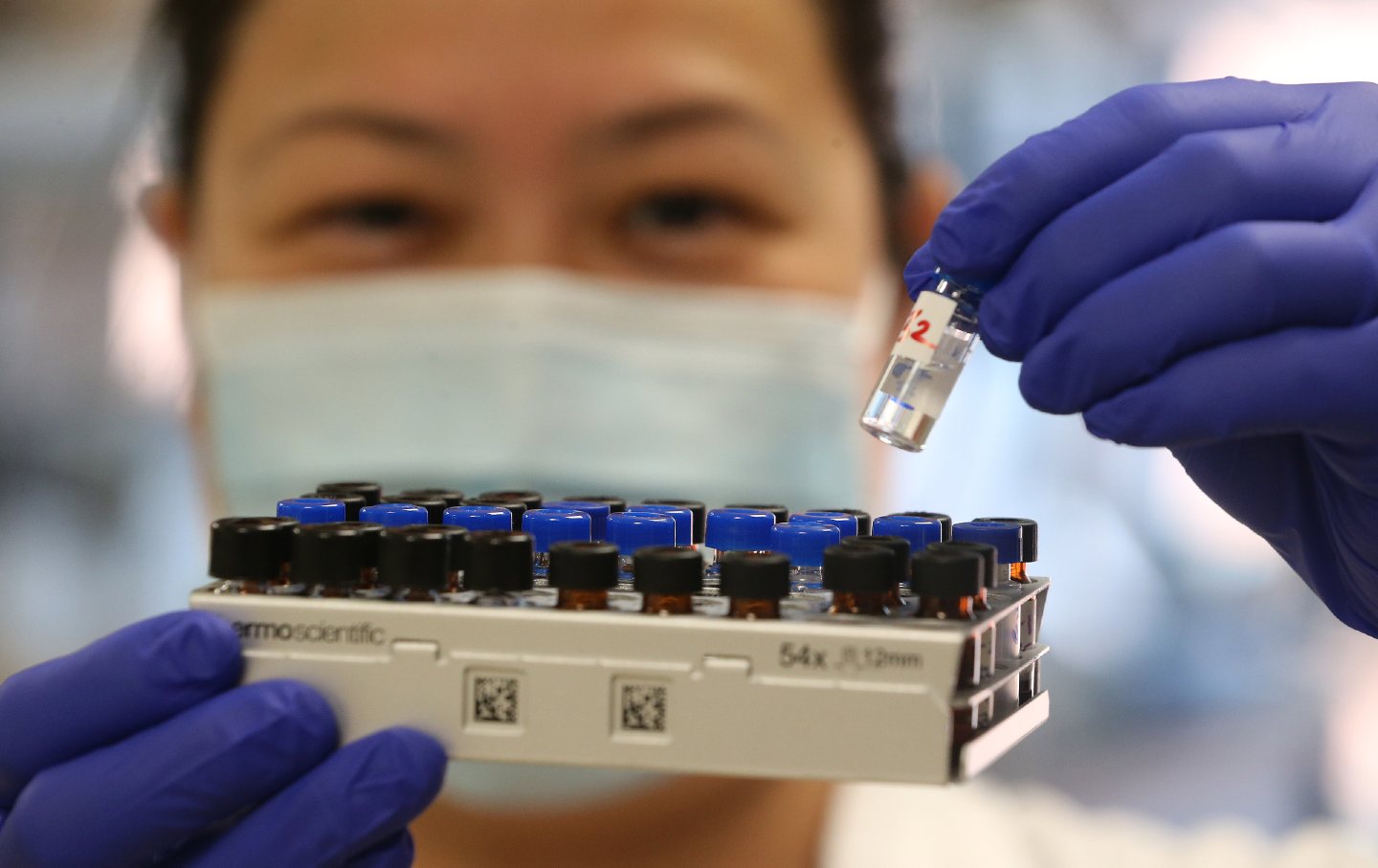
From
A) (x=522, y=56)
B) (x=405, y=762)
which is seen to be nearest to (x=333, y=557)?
(x=405, y=762)

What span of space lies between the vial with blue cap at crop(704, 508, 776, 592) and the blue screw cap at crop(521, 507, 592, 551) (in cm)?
11

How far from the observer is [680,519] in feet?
3.51

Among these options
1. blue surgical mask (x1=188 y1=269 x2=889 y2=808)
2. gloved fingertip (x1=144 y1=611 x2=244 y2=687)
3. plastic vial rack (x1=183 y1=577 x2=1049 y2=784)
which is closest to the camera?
plastic vial rack (x1=183 y1=577 x2=1049 y2=784)

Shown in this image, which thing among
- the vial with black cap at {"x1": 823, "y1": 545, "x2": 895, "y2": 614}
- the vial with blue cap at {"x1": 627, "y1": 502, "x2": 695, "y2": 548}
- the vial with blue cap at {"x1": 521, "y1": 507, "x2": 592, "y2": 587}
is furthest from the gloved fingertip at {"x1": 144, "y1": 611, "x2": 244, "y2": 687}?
the vial with black cap at {"x1": 823, "y1": 545, "x2": 895, "y2": 614}

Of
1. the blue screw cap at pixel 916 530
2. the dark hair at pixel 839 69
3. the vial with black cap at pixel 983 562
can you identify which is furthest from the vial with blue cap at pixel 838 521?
the dark hair at pixel 839 69

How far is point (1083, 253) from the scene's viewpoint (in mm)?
1019

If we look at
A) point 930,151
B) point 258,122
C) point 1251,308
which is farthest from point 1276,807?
point 258,122

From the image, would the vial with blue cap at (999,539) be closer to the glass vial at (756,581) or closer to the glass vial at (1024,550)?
the glass vial at (1024,550)

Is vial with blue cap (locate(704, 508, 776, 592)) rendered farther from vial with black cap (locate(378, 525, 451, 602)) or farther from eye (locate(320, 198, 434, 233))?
eye (locate(320, 198, 434, 233))

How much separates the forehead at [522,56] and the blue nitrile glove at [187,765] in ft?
3.52

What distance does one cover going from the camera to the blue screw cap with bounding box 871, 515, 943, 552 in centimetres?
103

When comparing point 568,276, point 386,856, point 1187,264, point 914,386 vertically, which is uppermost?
point 568,276

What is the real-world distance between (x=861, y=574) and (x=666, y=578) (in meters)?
0.14

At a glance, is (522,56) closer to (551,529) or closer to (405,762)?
(551,529)
